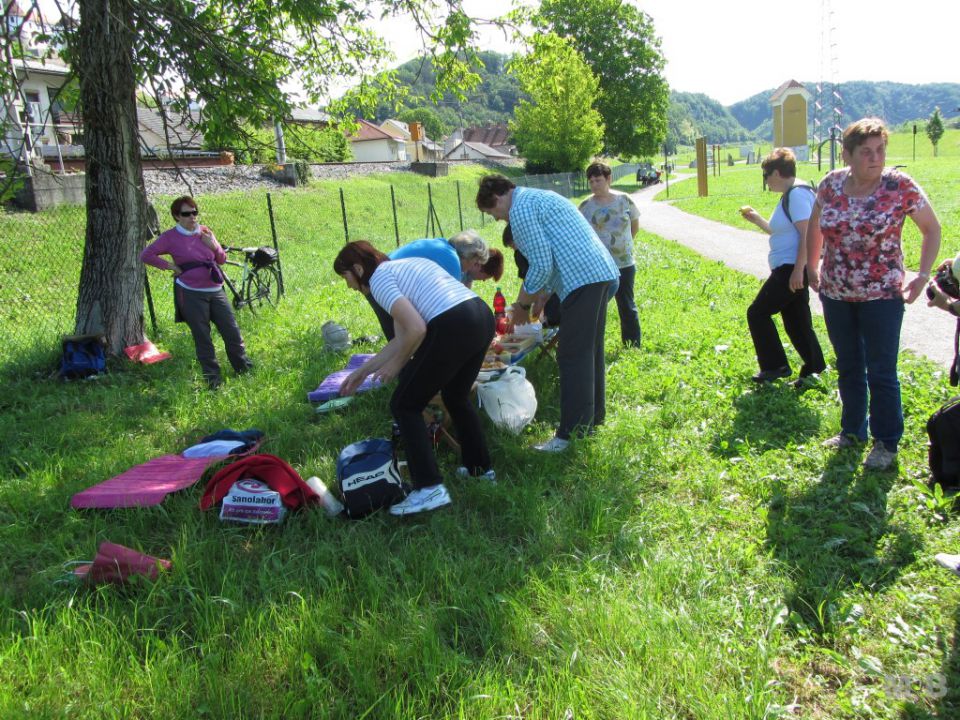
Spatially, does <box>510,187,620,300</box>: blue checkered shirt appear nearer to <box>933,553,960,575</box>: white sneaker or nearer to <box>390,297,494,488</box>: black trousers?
<box>390,297,494,488</box>: black trousers

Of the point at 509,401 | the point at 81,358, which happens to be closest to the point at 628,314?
the point at 509,401

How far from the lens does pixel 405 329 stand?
10.7 feet

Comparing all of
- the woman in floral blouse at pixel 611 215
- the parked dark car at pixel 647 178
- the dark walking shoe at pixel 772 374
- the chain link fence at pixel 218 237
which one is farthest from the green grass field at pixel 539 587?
the parked dark car at pixel 647 178

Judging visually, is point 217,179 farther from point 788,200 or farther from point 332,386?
point 788,200

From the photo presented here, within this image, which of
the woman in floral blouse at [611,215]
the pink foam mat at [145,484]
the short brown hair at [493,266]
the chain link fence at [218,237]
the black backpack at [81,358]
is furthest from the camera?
the chain link fence at [218,237]

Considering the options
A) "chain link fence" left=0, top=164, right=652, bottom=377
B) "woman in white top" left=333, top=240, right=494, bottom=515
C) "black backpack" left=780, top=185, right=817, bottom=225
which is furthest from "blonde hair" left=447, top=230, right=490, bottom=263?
"chain link fence" left=0, top=164, right=652, bottom=377

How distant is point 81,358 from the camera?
6934mm

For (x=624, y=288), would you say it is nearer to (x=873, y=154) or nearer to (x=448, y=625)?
(x=873, y=154)

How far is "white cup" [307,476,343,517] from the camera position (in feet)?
12.1

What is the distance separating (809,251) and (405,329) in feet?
8.96

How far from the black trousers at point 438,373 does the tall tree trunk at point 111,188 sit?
515cm

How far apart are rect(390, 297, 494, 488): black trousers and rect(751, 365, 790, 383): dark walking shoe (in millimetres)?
2800

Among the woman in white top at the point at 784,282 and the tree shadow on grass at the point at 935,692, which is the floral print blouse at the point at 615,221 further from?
the tree shadow on grass at the point at 935,692

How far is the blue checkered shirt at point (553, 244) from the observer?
4250mm
